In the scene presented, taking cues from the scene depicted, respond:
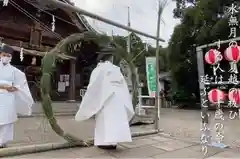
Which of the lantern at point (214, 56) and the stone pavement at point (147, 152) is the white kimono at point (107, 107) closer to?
the stone pavement at point (147, 152)

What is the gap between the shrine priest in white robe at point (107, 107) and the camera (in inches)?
160

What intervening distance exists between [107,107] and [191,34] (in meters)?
12.7

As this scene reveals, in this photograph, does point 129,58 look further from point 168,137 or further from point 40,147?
point 40,147

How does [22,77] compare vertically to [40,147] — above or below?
above

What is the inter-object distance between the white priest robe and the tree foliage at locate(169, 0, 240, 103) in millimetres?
11433

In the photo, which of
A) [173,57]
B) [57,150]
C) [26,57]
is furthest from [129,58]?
[173,57]

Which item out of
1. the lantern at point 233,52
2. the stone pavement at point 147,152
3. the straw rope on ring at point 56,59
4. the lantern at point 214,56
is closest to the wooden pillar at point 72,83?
the straw rope on ring at point 56,59

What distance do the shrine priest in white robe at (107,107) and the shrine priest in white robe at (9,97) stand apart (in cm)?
93

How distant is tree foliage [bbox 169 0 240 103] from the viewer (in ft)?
45.3

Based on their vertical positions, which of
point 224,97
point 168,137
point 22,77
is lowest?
point 168,137

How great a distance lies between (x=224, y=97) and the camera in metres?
4.93

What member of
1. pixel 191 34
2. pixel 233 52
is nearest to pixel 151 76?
pixel 233 52

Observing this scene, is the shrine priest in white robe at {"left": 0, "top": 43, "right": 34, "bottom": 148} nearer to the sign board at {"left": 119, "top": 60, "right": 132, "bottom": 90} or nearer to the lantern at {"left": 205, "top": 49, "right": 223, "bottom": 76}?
the sign board at {"left": 119, "top": 60, "right": 132, "bottom": 90}

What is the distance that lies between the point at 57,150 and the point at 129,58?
2.35m
